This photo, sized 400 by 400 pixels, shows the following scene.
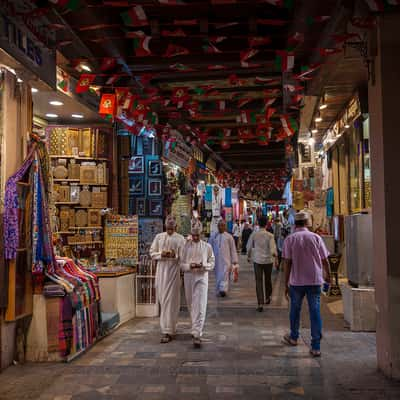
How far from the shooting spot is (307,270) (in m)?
6.46

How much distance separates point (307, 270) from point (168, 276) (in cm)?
214

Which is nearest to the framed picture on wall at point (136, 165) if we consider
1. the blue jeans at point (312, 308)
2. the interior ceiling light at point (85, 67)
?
the interior ceiling light at point (85, 67)

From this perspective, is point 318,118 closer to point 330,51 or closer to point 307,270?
point 330,51

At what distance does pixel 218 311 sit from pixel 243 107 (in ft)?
18.1

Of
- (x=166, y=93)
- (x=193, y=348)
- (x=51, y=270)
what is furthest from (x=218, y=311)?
(x=166, y=93)

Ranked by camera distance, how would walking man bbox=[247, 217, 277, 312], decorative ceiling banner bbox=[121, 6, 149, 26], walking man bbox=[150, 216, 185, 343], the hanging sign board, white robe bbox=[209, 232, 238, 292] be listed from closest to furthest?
decorative ceiling banner bbox=[121, 6, 149, 26] < walking man bbox=[150, 216, 185, 343] < the hanging sign board < walking man bbox=[247, 217, 277, 312] < white robe bbox=[209, 232, 238, 292]

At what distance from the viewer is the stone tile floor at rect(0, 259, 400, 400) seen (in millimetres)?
4980

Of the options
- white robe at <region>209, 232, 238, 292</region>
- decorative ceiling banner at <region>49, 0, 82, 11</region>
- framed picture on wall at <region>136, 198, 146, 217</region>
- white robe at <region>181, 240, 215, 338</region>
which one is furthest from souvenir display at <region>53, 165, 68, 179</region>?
decorative ceiling banner at <region>49, 0, 82, 11</region>

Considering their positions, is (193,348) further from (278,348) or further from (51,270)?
(51,270)

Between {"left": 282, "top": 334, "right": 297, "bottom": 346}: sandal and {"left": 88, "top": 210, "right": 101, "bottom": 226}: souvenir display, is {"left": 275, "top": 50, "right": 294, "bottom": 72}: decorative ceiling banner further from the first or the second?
{"left": 88, "top": 210, "right": 101, "bottom": 226}: souvenir display

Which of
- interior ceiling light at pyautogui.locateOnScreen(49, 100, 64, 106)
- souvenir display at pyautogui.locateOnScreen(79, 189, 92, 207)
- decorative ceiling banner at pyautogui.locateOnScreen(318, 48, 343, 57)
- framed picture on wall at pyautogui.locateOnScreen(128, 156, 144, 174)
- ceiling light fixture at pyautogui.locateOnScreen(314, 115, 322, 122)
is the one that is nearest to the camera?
decorative ceiling banner at pyautogui.locateOnScreen(318, 48, 343, 57)

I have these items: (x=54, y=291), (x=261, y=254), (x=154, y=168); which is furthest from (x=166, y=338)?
(x=154, y=168)

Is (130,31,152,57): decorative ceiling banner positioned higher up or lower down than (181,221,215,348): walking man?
higher up

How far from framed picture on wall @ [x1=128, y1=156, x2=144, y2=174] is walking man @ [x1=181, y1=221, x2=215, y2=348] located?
3.57 metres
